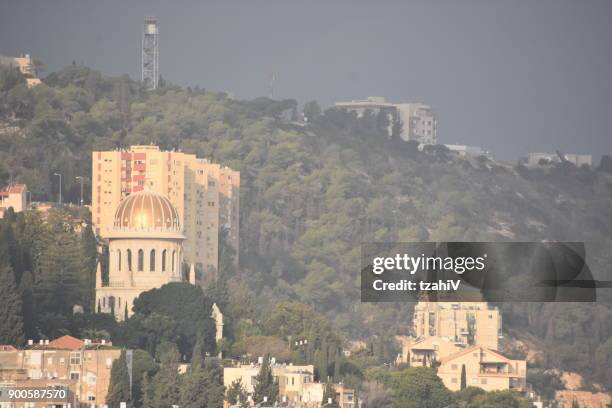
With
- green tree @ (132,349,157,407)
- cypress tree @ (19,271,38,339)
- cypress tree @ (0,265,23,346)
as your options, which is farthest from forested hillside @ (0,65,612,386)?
cypress tree @ (0,265,23,346)

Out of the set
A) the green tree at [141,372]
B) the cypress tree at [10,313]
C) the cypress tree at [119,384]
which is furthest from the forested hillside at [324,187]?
the cypress tree at [119,384]

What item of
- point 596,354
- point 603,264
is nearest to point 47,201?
point 596,354

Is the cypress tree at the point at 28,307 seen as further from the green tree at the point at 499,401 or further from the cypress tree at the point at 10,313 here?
the green tree at the point at 499,401

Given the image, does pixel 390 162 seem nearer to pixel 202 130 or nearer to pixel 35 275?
pixel 202 130

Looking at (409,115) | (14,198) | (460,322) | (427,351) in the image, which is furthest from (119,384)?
(409,115)

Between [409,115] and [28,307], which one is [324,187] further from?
[28,307]
